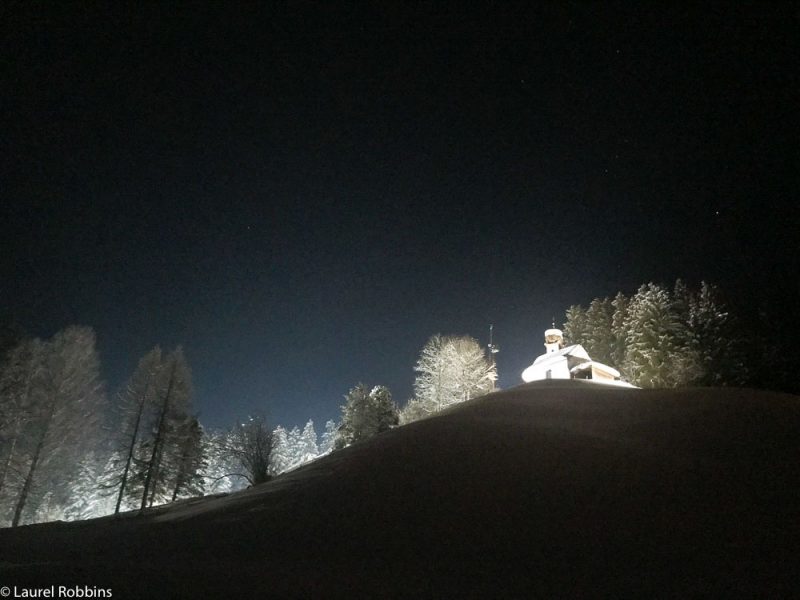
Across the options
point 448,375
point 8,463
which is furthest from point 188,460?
point 448,375

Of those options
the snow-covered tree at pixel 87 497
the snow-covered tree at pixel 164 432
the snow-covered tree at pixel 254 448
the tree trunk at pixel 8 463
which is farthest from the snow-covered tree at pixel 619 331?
the snow-covered tree at pixel 87 497

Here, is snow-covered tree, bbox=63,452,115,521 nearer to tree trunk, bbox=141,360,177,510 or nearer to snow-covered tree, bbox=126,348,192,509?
snow-covered tree, bbox=126,348,192,509

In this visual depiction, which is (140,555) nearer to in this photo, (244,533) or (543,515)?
(244,533)

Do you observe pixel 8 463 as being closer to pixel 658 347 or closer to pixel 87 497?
pixel 87 497

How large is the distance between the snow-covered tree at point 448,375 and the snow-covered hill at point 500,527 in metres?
Result: 28.8

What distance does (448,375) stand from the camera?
4441 cm

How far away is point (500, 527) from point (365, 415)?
3202 cm

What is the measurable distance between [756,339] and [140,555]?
48.2m

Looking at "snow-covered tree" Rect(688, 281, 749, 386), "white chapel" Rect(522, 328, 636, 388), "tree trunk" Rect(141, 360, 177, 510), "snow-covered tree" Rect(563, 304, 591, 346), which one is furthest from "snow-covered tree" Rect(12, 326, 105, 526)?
"snow-covered tree" Rect(563, 304, 591, 346)

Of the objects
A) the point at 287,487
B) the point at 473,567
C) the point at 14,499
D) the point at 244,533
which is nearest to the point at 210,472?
the point at 14,499

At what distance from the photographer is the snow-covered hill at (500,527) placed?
19.7ft

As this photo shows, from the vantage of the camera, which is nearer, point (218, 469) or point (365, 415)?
point (365, 415)

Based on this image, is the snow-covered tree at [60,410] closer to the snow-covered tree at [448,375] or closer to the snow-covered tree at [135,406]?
the snow-covered tree at [135,406]

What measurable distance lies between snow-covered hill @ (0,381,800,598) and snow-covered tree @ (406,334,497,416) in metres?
28.8
